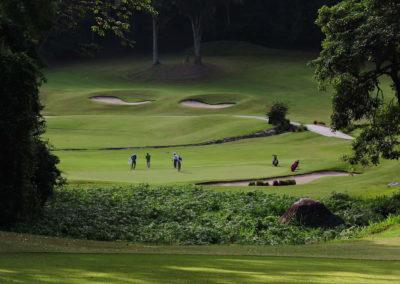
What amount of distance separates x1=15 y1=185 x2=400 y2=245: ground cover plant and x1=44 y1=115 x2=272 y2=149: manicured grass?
90.6 ft

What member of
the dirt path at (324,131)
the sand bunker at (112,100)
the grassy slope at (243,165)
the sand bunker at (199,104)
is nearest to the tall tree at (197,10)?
the sand bunker at (112,100)

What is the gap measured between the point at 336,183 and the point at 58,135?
3660cm

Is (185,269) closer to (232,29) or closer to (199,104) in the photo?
(199,104)

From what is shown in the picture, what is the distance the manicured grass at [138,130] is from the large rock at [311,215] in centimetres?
3422

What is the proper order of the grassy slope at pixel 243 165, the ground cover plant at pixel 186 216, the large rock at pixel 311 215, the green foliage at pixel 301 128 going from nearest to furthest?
the ground cover plant at pixel 186 216 → the large rock at pixel 311 215 → the grassy slope at pixel 243 165 → the green foliage at pixel 301 128

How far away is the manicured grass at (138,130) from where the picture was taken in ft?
200

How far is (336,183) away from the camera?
35.4 meters

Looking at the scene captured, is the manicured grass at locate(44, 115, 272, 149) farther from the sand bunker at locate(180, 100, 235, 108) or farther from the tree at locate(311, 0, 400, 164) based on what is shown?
the tree at locate(311, 0, 400, 164)

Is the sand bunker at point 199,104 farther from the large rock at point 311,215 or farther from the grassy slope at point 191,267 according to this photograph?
the grassy slope at point 191,267

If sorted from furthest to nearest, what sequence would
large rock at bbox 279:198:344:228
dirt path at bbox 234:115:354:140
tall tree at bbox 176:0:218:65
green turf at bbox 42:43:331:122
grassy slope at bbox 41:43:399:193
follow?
tall tree at bbox 176:0:218:65, green turf at bbox 42:43:331:122, dirt path at bbox 234:115:354:140, grassy slope at bbox 41:43:399:193, large rock at bbox 279:198:344:228

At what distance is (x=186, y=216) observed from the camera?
91.1ft

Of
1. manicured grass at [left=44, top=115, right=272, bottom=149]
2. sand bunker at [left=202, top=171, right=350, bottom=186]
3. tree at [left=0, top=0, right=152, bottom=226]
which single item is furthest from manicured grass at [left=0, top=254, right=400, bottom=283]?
manicured grass at [left=44, top=115, right=272, bottom=149]

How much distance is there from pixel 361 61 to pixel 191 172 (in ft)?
52.7

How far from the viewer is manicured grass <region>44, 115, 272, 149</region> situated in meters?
60.8
